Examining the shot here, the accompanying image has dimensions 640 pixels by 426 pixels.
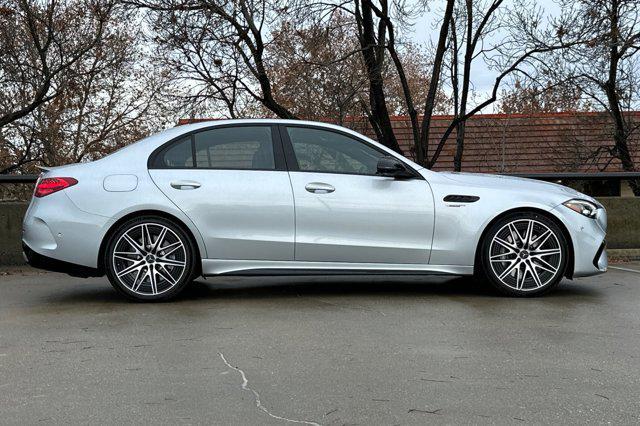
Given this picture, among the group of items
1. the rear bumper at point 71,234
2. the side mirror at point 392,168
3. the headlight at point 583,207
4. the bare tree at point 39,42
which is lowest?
the rear bumper at point 71,234

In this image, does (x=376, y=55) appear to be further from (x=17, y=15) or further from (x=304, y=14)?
(x=17, y=15)

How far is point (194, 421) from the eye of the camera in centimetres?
354

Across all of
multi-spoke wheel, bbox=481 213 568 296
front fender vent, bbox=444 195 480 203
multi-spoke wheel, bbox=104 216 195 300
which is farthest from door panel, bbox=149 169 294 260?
multi-spoke wheel, bbox=481 213 568 296

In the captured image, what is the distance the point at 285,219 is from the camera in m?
6.65

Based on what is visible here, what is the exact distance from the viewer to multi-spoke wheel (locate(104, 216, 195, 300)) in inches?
259

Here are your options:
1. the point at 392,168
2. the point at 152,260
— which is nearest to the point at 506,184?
the point at 392,168

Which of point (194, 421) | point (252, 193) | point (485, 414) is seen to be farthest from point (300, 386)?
point (252, 193)

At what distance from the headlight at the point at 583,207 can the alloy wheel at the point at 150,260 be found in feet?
11.2

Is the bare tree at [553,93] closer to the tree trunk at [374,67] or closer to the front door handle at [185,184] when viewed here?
the tree trunk at [374,67]

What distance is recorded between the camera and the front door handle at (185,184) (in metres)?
6.62

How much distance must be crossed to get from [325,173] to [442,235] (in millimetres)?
1155

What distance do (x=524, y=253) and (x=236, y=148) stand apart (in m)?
2.72

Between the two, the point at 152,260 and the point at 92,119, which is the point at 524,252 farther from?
the point at 92,119

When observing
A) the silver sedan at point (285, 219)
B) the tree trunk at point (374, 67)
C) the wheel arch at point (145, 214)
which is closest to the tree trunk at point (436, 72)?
the tree trunk at point (374, 67)
